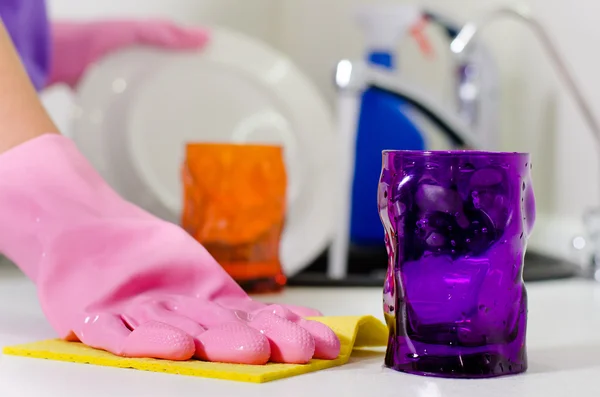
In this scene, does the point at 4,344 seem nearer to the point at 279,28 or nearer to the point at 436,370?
the point at 436,370

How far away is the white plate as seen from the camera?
4.15 feet

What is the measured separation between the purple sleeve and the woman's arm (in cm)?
52

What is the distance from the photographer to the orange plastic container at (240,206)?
3.10ft

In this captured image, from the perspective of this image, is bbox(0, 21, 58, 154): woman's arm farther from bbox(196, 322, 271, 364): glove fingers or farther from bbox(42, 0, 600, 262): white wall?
bbox(42, 0, 600, 262): white wall

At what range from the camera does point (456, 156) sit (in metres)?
0.51

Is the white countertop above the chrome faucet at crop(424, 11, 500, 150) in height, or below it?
below

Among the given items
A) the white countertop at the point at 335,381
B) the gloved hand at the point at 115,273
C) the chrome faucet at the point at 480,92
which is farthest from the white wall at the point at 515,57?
the gloved hand at the point at 115,273

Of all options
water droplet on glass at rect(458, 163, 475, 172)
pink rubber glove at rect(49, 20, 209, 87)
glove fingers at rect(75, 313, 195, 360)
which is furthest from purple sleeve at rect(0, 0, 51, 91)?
water droplet on glass at rect(458, 163, 475, 172)

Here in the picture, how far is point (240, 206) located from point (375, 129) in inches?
16.6

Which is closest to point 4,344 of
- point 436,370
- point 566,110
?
point 436,370

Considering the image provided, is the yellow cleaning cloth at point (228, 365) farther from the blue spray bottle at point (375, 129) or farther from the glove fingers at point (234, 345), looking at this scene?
the blue spray bottle at point (375, 129)

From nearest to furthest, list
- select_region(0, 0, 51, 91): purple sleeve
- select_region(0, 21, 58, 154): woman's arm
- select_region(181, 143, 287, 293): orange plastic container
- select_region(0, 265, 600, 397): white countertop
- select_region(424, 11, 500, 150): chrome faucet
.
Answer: select_region(0, 265, 600, 397): white countertop → select_region(0, 21, 58, 154): woman's arm → select_region(181, 143, 287, 293): orange plastic container → select_region(0, 0, 51, 91): purple sleeve → select_region(424, 11, 500, 150): chrome faucet

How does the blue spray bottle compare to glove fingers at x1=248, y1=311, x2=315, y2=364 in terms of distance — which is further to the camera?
the blue spray bottle

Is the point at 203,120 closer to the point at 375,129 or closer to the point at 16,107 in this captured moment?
the point at 375,129
